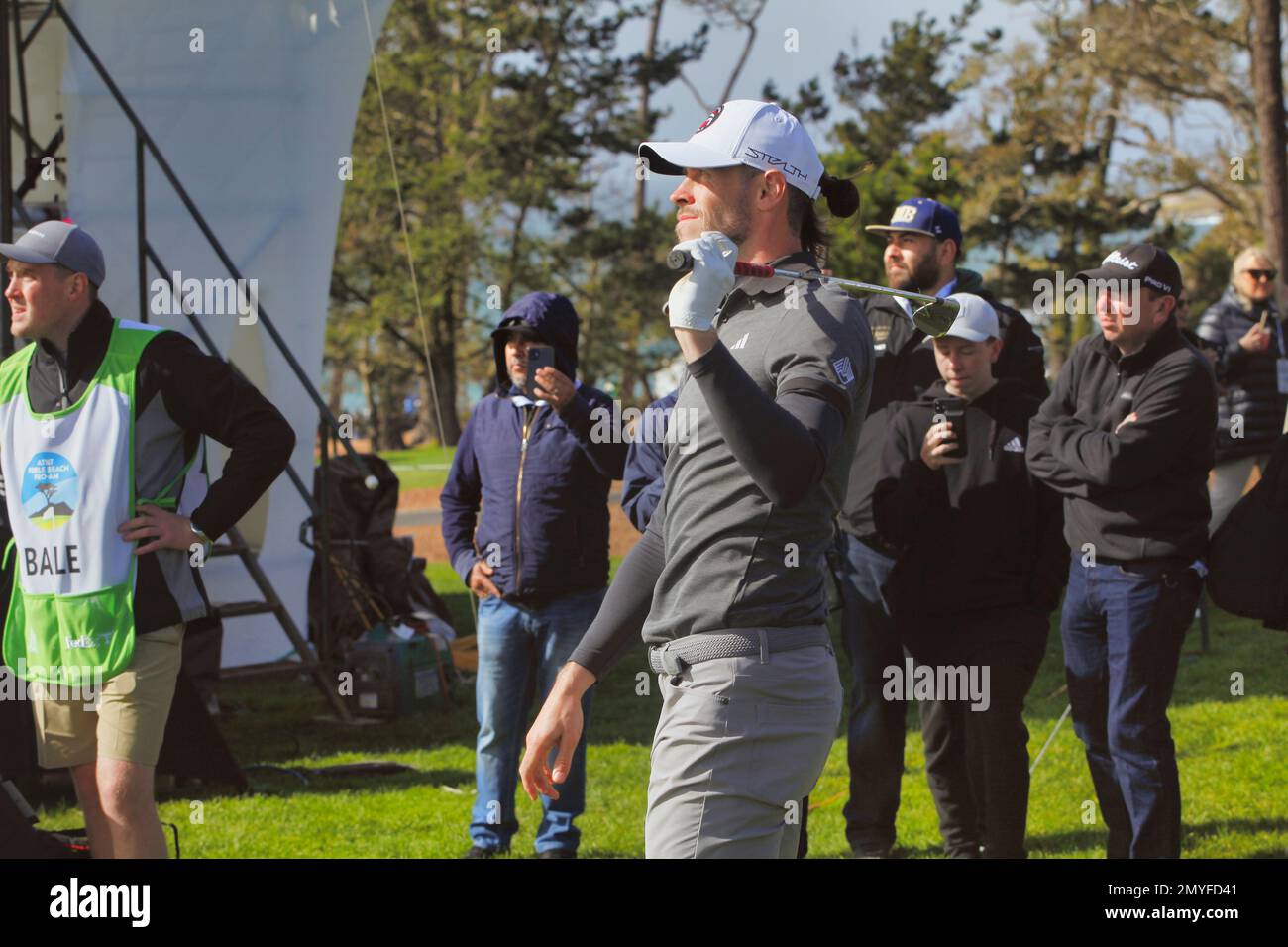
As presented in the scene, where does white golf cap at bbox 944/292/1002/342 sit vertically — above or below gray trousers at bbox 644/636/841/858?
above

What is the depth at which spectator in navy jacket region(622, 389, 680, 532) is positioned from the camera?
5137 mm

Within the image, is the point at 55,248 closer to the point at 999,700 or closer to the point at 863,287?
the point at 863,287

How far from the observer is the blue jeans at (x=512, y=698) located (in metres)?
5.90

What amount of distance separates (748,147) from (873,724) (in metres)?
3.38

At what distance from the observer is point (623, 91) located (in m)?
36.9

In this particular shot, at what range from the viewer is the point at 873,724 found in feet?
18.8

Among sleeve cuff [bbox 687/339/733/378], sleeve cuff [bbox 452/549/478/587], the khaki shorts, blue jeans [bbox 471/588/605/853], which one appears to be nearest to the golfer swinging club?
sleeve cuff [bbox 687/339/733/378]

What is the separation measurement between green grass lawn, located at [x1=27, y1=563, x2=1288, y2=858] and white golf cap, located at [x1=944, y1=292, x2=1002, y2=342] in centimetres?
200

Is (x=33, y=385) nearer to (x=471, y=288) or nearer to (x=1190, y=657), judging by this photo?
(x=1190, y=657)

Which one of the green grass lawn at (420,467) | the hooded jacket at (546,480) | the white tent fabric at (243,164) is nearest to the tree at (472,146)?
the green grass lawn at (420,467)

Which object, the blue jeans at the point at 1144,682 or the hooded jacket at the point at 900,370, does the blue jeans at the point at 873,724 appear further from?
the blue jeans at the point at 1144,682

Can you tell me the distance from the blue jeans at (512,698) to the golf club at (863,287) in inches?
120

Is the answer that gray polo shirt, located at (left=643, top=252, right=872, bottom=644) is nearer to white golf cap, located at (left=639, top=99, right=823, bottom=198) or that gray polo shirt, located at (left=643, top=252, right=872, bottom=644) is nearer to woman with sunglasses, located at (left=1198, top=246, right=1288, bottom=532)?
white golf cap, located at (left=639, top=99, right=823, bottom=198)

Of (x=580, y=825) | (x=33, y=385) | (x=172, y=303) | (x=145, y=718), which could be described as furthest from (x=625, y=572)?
(x=172, y=303)
